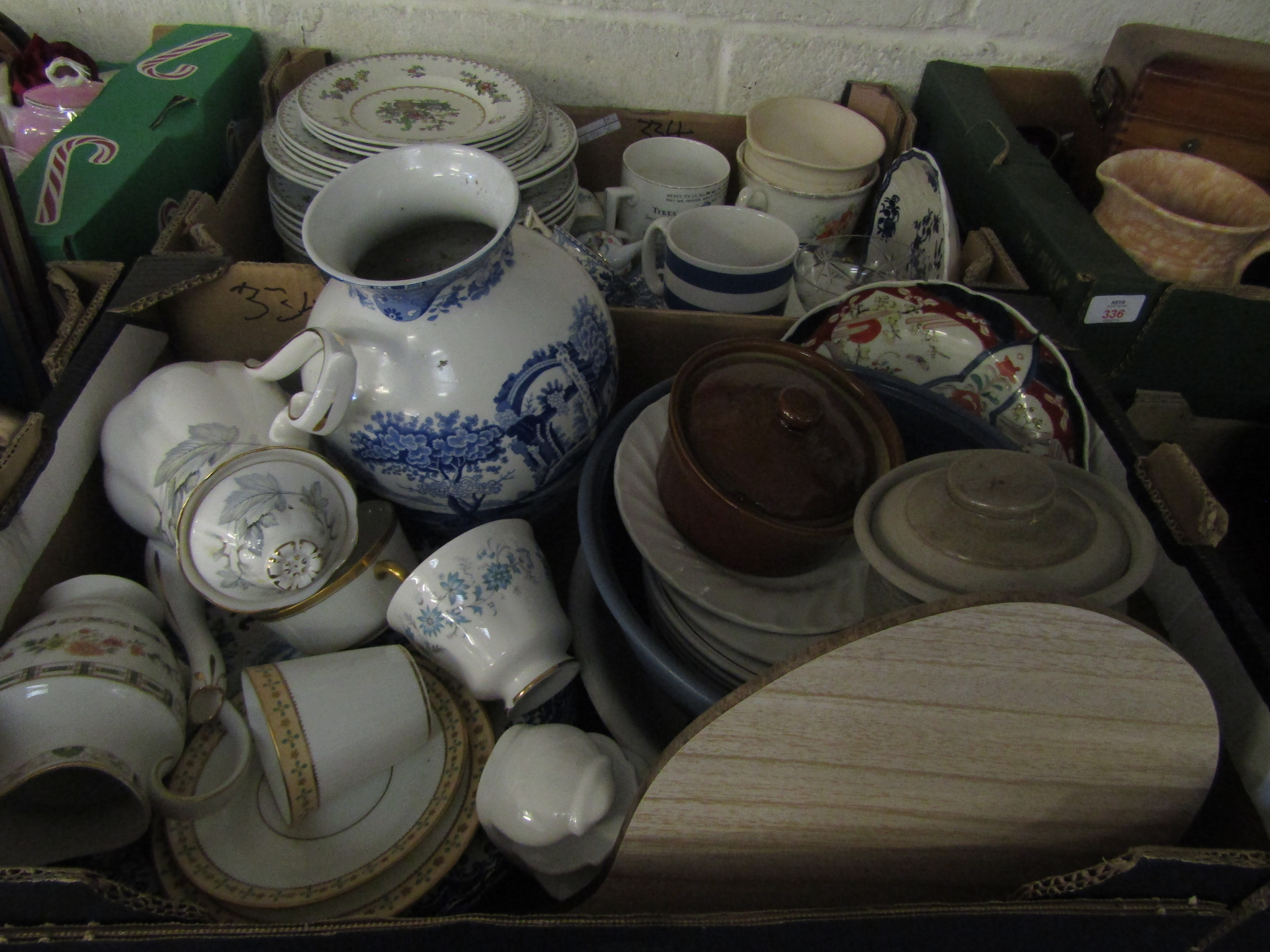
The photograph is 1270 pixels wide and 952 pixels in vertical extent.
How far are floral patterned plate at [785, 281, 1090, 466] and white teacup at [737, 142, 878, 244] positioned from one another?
217 mm

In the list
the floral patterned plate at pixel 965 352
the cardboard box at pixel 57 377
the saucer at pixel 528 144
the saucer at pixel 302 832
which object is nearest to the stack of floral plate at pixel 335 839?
the saucer at pixel 302 832

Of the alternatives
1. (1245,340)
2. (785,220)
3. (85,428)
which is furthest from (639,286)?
(1245,340)

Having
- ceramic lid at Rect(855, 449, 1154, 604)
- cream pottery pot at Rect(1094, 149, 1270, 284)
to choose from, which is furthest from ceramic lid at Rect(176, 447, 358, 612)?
cream pottery pot at Rect(1094, 149, 1270, 284)

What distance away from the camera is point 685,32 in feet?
3.34

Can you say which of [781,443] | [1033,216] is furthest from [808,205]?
[781,443]

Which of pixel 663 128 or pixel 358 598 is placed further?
pixel 663 128

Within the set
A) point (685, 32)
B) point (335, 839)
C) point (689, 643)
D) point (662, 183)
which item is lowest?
point (335, 839)

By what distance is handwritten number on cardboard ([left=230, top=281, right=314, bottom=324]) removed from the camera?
73 cm

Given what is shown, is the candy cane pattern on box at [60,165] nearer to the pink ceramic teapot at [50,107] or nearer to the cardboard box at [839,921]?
the pink ceramic teapot at [50,107]

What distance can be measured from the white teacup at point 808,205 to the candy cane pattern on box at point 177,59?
0.67 meters

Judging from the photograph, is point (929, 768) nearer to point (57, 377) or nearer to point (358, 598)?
point (358, 598)

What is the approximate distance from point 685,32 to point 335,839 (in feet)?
3.27

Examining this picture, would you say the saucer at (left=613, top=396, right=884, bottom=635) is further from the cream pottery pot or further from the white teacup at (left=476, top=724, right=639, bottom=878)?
the cream pottery pot

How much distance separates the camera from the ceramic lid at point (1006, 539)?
37cm
